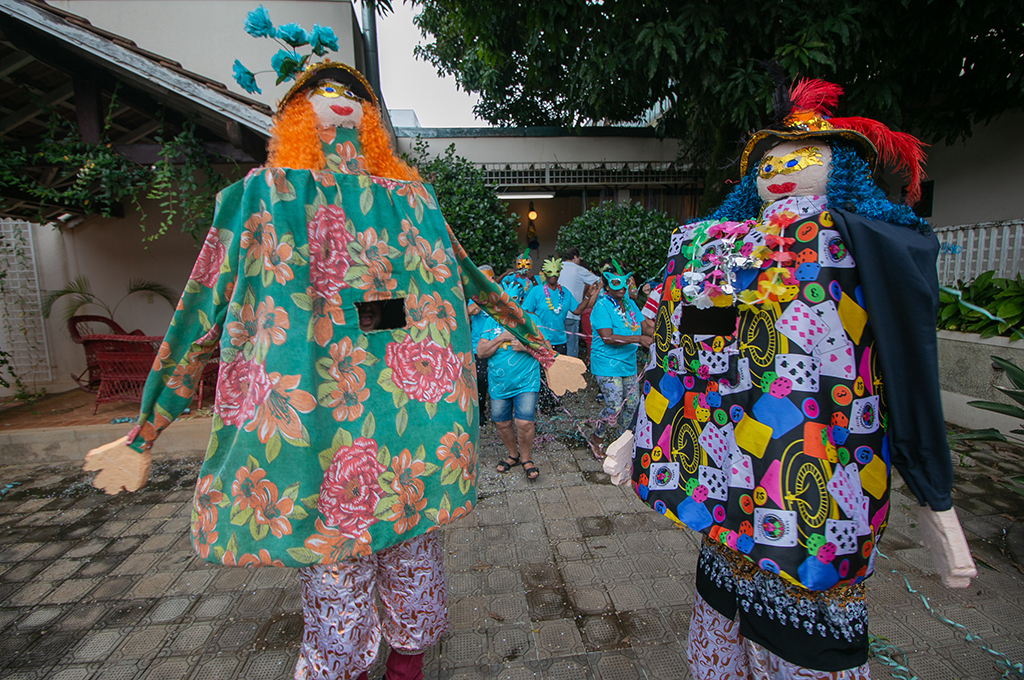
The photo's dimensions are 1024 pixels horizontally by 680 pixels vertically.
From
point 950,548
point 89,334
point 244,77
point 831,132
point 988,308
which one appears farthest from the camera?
point 89,334

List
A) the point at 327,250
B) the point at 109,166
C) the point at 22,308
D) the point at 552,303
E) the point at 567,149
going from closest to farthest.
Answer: the point at 327,250 < the point at 109,166 < the point at 552,303 < the point at 22,308 < the point at 567,149

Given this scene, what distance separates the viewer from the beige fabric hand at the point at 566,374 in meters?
1.87

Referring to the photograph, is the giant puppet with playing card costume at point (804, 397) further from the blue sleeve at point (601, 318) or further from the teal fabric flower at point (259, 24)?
the blue sleeve at point (601, 318)

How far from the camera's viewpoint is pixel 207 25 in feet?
19.3

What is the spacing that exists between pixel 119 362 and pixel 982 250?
29.4 ft

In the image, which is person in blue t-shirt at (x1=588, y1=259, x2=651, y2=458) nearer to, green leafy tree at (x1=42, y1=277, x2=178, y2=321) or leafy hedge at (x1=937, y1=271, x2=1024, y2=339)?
leafy hedge at (x1=937, y1=271, x2=1024, y2=339)

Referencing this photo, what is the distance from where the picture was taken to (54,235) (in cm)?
659

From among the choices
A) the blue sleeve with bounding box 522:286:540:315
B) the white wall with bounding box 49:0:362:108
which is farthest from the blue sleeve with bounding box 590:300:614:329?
the white wall with bounding box 49:0:362:108

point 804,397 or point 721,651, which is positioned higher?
point 804,397

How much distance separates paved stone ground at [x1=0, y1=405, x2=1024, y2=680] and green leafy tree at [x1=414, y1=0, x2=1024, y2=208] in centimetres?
355

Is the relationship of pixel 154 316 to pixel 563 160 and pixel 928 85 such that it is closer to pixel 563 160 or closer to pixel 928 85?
pixel 563 160

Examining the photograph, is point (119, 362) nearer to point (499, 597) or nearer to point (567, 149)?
point (499, 597)

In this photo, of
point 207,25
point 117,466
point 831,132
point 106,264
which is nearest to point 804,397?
point 831,132

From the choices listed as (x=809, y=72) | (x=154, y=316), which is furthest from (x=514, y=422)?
(x=154, y=316)
